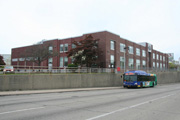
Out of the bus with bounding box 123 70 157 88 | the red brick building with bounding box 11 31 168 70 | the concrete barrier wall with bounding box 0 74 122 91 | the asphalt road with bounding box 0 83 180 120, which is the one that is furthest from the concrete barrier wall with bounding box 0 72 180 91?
the asphalt road with bounding box 0 83 180 120

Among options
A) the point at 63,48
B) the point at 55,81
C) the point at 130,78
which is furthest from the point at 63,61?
the point at 55,81

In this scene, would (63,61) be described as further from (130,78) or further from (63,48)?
(130,78)

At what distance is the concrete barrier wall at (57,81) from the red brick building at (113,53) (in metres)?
6.22

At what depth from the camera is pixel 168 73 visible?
5681cm

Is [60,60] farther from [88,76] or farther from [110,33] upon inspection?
[88,76]

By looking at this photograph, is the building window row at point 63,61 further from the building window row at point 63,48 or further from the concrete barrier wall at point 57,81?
the concrete barrier wall at point 57,81

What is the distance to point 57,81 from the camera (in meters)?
23.6

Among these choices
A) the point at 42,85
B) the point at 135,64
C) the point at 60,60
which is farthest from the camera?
the point at 135,64

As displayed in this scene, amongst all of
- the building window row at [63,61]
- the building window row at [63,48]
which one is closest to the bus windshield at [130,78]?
the building window row at [63,61]

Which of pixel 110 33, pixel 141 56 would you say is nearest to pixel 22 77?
pixel 110 33

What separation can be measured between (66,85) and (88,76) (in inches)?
181

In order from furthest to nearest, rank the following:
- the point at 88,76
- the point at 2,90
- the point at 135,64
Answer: the point at 135,64
the point at 88,76
the point at 2,90

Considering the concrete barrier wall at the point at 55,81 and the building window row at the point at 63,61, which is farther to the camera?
the building window row at the point at 63,61

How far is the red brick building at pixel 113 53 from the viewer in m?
39.3
